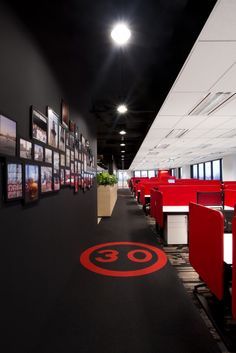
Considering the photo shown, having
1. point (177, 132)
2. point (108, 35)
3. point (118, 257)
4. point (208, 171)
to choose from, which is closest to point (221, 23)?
point (108, 35)

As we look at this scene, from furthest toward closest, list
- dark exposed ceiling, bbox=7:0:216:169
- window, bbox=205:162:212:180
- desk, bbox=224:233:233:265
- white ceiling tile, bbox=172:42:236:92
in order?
window, bbox=205:162:212:180, white ceiling tile, bbox=172:42:236:92, dark exposed ceiling, bbox=7:0:216:169, desk, bbox=224:233:233:265

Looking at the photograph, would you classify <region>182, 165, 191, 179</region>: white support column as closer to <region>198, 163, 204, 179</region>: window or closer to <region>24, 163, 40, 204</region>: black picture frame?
<region>198, 163, 204, 179</region>: window

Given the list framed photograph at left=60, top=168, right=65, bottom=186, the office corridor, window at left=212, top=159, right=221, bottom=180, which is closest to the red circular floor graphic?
the office corridor

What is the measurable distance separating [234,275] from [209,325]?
0.71 metres

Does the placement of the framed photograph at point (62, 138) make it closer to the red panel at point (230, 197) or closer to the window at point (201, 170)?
the red panel at point (230, 197)

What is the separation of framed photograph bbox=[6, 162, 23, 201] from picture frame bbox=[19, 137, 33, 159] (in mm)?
93

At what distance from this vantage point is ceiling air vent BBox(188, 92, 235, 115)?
3795 mm

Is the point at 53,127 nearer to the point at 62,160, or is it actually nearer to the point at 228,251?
the point at 62,160

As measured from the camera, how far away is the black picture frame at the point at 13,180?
Result: 1.32 m

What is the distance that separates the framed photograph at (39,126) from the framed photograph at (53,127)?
0.09 meters

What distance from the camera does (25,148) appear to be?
1575 mm

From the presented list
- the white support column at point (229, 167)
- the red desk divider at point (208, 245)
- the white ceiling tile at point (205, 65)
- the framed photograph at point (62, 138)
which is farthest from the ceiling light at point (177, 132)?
the white support column at point (229, 167)

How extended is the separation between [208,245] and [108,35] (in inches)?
110

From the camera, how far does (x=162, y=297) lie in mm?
2410
